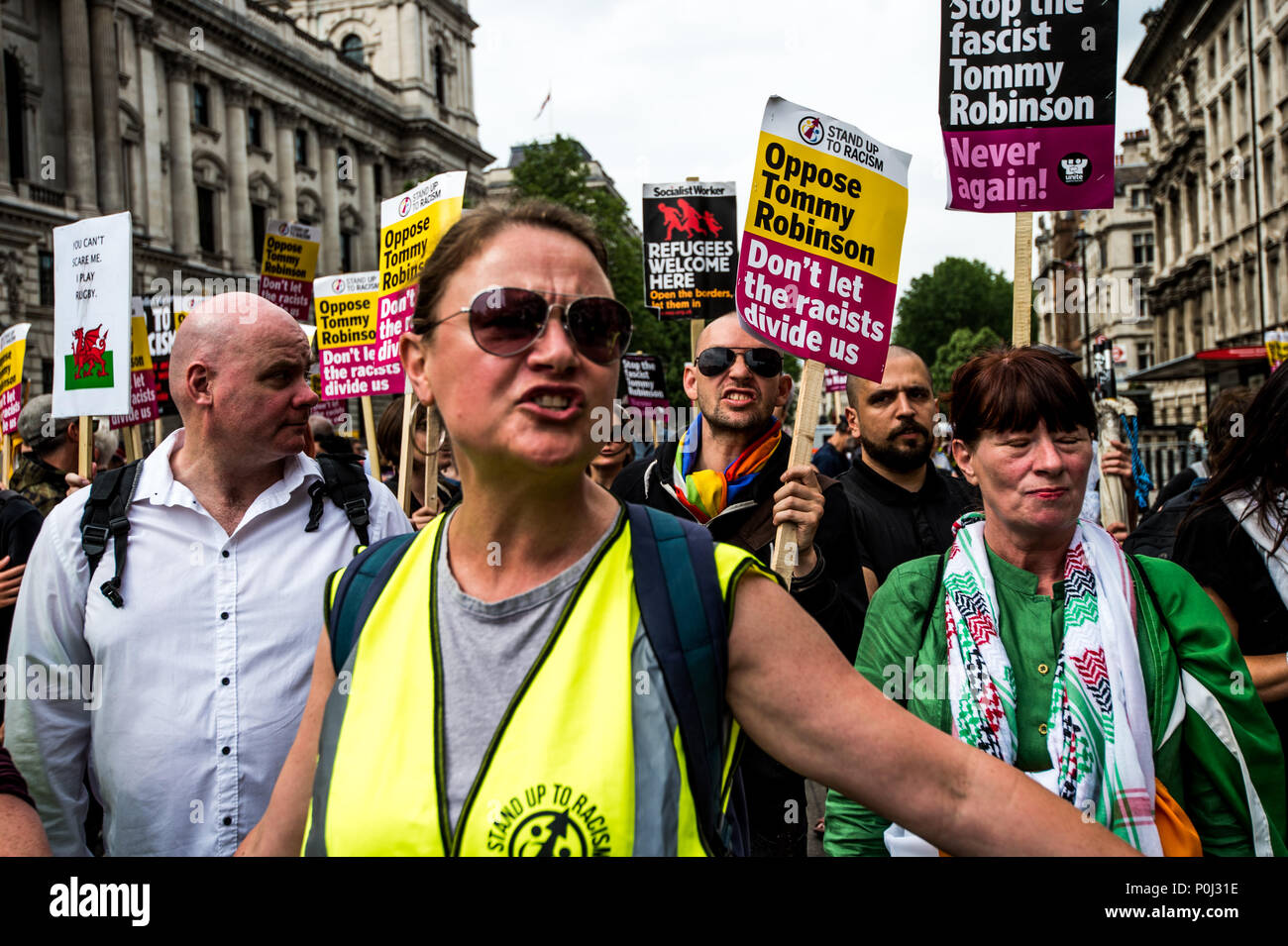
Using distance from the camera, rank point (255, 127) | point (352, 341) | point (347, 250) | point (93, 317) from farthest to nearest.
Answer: point (347, 250)
point (255, 127)
point (352, 341)
point (93, 317)

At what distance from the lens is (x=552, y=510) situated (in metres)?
1.60

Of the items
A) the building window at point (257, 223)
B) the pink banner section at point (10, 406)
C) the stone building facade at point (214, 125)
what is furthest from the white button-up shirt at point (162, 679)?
the building window at point (257, 223)

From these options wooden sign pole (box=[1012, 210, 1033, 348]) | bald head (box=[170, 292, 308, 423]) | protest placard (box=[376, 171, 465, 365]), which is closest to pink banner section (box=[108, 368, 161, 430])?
protest placard (box=[376, 171, 465, 365])

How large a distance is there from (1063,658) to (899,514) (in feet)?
6.65

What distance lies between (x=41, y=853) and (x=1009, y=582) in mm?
1897

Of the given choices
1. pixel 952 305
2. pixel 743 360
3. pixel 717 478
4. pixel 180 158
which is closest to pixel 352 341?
pixel 743 360

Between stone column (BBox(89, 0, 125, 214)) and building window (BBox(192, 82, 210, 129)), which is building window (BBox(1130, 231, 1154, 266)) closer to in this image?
building window (BBox(192, 82, 210, 129))

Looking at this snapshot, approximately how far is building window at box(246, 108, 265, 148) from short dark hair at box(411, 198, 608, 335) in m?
45.3

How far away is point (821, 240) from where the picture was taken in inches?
131

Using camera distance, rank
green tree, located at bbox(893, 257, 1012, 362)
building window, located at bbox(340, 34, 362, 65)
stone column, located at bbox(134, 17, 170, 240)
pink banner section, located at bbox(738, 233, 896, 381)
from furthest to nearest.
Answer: green tree, located at bbox(893, 257, 1012, 362)
building window, located at bbox(340, 34, 362, 65)
stone column, located at bbox(134, 17, 170, 240)
pink banner section, located at bbox(738, 233, 896, 381)

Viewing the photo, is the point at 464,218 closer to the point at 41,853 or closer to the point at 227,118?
the point at 41,853

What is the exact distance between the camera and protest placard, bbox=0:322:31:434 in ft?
25.0

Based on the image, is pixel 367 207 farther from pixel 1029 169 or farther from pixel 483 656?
pixel 483 656
